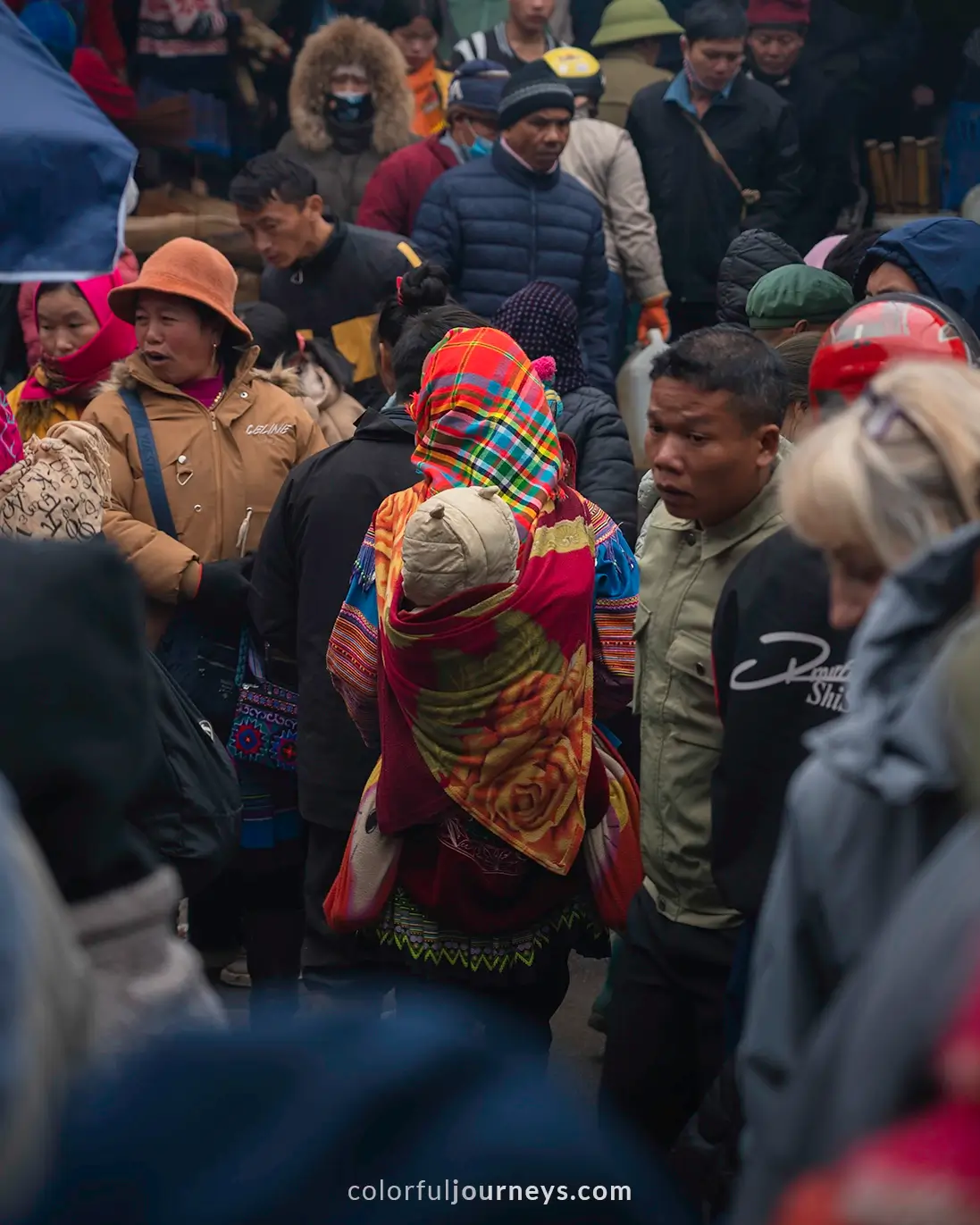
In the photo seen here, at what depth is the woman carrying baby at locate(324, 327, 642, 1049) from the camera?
3.56 metres

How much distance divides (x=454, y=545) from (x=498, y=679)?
0.34m

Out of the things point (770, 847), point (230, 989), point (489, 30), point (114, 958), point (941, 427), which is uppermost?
point (489, 30)

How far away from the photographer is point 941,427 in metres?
2.05

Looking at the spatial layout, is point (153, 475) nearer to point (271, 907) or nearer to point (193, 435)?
point (193, 435)

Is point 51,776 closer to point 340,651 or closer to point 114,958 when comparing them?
point 114,958

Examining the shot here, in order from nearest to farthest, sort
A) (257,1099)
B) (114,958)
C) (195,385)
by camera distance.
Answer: (257,1099)
(114,958)
(195,385)

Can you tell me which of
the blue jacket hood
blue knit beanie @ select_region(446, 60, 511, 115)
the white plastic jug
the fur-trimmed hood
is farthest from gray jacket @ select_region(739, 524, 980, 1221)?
the fur-trimmed hood

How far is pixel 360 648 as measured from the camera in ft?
12.8

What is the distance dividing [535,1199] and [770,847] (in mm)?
1873

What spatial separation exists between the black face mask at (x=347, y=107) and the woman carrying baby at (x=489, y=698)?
5.13 meters

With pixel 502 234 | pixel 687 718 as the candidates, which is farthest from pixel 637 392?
pixel 687 718

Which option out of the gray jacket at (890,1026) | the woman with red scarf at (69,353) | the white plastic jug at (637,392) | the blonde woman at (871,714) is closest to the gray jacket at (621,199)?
the white plastic jug at (637,392)

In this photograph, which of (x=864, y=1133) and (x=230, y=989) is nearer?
(x=864, y=1133)

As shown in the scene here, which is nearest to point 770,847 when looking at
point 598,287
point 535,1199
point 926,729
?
point 926,729
